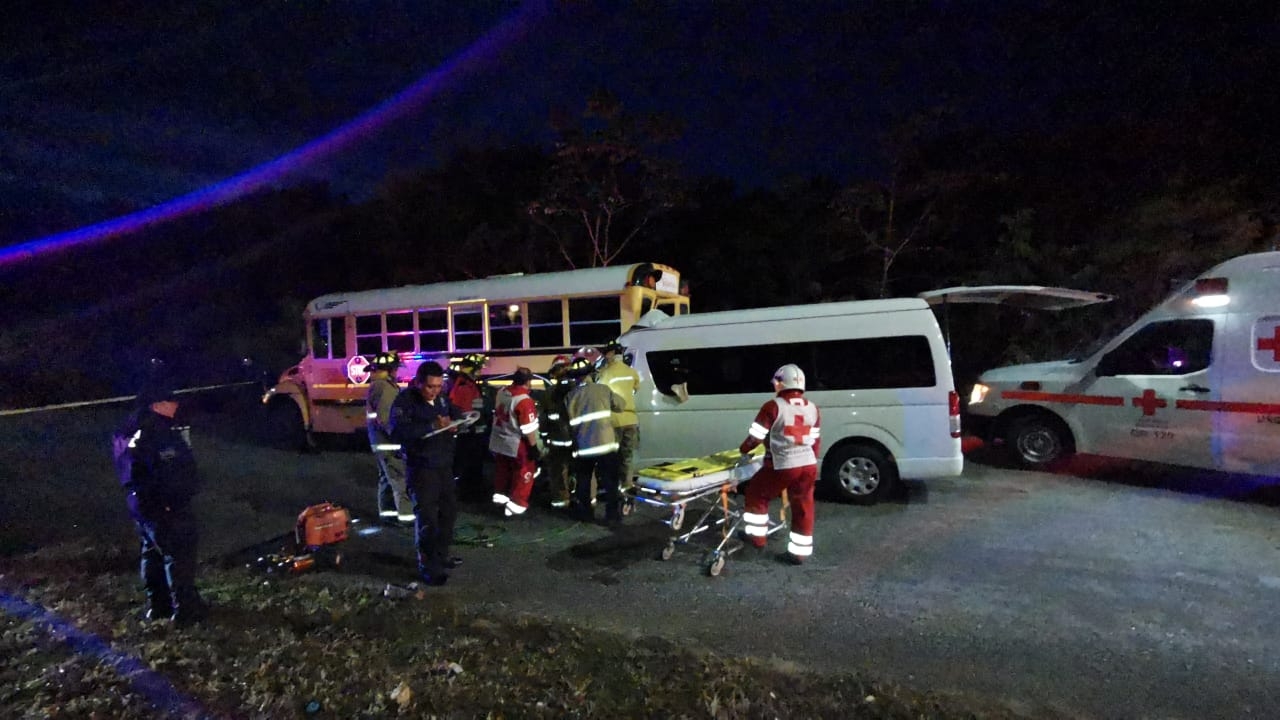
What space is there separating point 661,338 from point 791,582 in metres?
3.52

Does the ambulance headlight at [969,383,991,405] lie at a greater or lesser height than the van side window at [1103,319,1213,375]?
lesser

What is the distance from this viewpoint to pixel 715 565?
579cm

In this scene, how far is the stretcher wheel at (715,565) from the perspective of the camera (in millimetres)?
5789

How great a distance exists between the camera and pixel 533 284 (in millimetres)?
10812

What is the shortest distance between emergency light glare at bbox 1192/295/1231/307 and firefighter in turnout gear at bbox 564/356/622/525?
20.7 ft

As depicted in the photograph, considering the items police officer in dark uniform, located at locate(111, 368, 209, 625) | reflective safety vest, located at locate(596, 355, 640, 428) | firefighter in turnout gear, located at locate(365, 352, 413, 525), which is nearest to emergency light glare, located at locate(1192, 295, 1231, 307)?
reflective safety vest, located at locate(596, 355, 640, 428)

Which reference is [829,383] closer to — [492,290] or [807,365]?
[807,365]

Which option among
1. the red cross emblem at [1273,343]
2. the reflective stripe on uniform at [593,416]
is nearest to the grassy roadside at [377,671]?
the reflective stripe on uniform at [593,416]

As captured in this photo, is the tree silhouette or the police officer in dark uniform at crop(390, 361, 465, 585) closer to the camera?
the police officer in dark uniform at crop(390, 361, 465, 585)

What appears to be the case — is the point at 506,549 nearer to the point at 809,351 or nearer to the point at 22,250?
the point at 809,351

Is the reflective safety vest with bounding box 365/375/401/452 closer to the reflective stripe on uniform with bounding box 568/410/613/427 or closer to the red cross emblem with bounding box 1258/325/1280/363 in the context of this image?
the reflective stripe on uniform with bounding box 568/410/613/427

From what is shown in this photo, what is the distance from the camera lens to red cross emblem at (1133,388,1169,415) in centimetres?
820

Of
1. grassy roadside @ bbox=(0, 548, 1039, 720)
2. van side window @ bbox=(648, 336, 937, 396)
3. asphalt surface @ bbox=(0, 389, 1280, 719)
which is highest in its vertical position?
van side window @ bbox=(648, 336, 937, 396)

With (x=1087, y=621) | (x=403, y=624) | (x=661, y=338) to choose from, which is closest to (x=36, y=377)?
(x=661, y=338)
